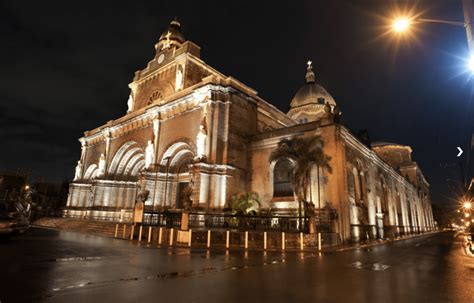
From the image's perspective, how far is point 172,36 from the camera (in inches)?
1618

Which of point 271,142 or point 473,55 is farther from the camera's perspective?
point 271,142

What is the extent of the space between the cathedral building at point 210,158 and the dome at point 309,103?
0.45 meters

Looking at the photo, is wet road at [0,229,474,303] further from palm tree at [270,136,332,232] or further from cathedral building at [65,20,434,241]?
cathedral building at [65,20,434,241]

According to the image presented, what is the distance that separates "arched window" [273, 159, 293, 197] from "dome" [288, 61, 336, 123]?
2113 centimetres

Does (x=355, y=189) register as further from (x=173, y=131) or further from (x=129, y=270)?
(x=129, y=270)

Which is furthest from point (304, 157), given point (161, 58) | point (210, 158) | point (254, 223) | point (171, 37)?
point (171, 37)

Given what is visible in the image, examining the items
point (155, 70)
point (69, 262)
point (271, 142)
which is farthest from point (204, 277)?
point (155, 70)

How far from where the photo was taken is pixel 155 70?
37.1m

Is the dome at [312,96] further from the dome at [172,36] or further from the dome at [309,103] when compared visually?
the dome at [172,36]

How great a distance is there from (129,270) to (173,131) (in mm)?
22566

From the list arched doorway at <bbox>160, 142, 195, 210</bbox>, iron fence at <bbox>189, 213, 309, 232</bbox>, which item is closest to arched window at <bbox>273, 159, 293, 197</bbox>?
iron fence at <bbox>189, 213, 309, 232</bbox>

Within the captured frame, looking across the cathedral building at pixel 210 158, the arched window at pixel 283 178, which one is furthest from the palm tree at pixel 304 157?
the arched window at pixel 283 178

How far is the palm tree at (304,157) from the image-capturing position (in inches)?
749

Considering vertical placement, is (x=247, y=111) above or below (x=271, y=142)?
above
